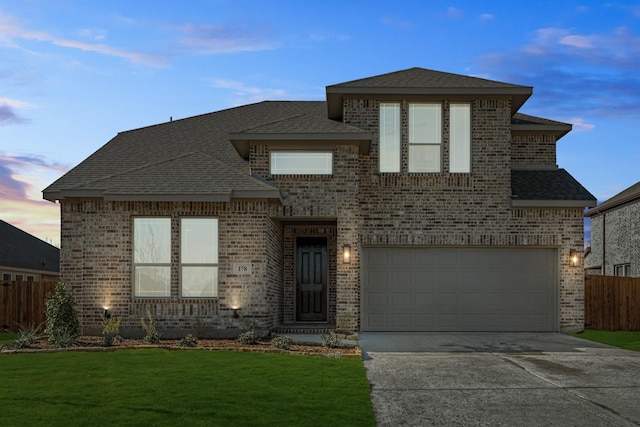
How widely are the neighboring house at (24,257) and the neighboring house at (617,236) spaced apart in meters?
25.5

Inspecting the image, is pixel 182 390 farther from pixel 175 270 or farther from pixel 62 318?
pixel 175 270

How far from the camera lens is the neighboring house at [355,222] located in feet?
46.8

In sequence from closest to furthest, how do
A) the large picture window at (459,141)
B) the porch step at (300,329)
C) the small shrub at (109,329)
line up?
the small shrub at (109,329)
the porch step at (300,329)
the large picture window at (459,141)

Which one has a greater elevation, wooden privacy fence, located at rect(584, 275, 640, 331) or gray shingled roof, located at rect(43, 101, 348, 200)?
gray shingled roof, located at rect(43, 101, 348, 200)

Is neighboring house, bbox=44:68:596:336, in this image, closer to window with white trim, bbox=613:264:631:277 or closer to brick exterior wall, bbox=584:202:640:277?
brick exterior wall, bbox=584:202:640:277

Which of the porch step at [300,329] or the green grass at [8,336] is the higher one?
the porch step at [300,329]

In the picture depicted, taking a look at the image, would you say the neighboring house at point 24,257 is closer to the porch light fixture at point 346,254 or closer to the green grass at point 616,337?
the porch light fixture at point 346,254

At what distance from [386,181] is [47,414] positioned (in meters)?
10.7

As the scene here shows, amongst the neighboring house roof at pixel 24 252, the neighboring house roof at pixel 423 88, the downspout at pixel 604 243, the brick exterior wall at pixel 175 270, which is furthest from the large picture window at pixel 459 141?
the neighboring house roof at pixel 24 252

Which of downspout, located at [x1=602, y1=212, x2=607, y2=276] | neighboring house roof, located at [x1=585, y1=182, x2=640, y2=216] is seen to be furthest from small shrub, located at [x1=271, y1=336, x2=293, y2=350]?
downspout, located at [x1=602, y1=212, x2=607, y2=276]

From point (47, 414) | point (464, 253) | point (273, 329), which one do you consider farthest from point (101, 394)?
point (464, 253)

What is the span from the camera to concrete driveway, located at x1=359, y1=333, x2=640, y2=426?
7.16 m

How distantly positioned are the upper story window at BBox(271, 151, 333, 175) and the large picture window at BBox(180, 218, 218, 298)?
7.40 feet

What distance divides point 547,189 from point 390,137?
4.55 metres
